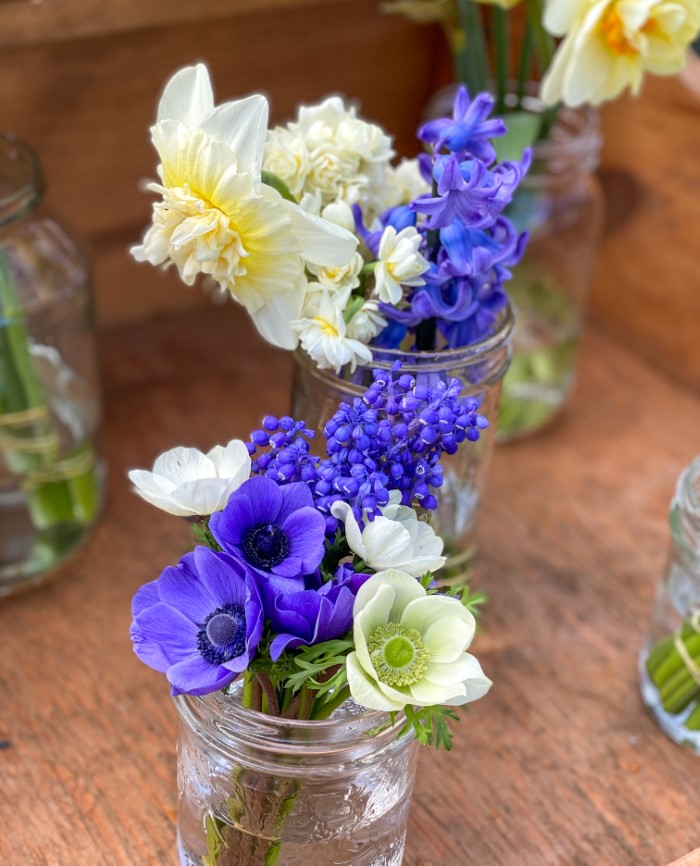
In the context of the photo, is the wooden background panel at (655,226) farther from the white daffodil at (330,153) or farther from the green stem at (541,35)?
the white daffodil at (330,153)

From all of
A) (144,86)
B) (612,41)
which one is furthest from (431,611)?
(144,86)

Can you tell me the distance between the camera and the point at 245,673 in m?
0.46

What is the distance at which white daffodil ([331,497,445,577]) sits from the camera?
444mm

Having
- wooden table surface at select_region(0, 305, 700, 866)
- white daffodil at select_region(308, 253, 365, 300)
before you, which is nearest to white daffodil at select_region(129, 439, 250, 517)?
white daffodil at select_region(308, 253, 365, 300)

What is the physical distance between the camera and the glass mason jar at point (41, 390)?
0.72m

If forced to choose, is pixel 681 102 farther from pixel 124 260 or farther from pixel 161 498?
pixel 161 498

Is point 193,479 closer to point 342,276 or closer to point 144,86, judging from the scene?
point 342,276

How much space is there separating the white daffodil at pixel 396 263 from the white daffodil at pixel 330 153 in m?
0.05

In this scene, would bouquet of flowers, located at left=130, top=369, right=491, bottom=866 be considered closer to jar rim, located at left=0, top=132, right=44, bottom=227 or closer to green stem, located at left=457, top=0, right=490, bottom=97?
jar rim, located at left=0, top=132, right=44, bottom=227

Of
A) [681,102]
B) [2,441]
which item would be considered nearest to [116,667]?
[2,441]

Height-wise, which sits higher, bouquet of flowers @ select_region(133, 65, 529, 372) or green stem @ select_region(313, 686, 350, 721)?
bouquet of flowers @ select_region(133, 65, 529, 372)

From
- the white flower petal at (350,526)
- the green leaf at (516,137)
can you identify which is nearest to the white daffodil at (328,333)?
the white flower petal at (350,526)

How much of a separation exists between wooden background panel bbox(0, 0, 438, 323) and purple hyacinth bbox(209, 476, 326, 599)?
517 mm

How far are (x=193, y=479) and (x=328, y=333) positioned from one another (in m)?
0.10
